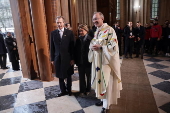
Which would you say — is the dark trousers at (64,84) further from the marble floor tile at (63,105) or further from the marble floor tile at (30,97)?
the marble floor tile at (30,97)

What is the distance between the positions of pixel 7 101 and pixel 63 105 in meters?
1.27

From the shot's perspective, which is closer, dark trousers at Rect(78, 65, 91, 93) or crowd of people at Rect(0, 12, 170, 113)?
crowd of people at Rect(0, 12, 170, 113)

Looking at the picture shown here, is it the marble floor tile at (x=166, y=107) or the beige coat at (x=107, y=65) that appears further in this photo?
the marble floor tile at (x=166, y=107)

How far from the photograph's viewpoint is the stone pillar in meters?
3.45

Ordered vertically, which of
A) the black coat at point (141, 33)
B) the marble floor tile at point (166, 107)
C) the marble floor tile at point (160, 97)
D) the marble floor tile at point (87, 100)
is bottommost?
the marble floor tile at point (87, 100)

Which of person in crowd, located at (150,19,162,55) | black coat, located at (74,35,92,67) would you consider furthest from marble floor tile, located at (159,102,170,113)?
person in crowd, located at (150,19,162,55)

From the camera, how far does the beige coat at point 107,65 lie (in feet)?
6.33

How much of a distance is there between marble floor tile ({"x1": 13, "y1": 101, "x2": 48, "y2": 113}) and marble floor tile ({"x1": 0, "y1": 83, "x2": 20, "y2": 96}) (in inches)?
35.2

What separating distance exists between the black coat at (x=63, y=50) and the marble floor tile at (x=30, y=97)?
2.33 ft

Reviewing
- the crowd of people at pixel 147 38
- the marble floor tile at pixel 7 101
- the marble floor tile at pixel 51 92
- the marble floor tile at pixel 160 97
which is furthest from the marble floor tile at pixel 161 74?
the marble floor tile at pixel 7 101

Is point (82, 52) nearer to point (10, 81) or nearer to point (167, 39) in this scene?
point (10, 81)

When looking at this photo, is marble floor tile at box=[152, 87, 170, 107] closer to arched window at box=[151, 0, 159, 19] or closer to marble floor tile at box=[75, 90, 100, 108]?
marble floor tile at box=[75, 90, 100, 108]

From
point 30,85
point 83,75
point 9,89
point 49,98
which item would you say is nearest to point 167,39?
point 83,75

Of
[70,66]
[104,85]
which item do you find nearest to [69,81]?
[70,66]
